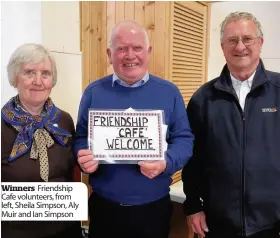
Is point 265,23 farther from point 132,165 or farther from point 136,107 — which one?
point 132,165

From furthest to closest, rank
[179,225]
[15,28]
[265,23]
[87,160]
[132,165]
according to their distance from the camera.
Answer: [265,23] → [179,225] → [15,28] → [132,165] → [87,160]

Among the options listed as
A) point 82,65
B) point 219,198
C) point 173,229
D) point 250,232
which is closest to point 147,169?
point 219,198

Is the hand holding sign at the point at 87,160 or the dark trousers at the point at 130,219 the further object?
the dark trousers at the point at 130,219

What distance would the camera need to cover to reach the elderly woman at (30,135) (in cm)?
104

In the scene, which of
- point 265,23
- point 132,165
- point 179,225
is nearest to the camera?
point 132,165

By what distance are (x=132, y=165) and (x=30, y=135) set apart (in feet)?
1.15

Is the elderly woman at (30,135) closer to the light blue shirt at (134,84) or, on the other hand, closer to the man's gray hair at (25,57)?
the man's gray hair at (25,57)

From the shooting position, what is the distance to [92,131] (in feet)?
3.43

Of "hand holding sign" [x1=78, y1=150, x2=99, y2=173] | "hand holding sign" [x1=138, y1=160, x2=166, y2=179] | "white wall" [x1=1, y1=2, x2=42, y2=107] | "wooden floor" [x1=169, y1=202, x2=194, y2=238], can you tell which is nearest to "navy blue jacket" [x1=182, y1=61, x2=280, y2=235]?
"hand holding sign" [x1=138, y1=160, x2=166, y2=179]

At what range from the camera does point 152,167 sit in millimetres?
1033

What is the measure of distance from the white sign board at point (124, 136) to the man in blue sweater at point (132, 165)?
0.09m

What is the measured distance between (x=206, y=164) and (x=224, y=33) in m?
0.47

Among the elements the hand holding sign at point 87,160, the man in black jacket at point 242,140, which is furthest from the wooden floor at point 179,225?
the hand holding sign at point 87,160

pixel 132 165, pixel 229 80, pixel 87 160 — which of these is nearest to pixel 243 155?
pixel 229 80
